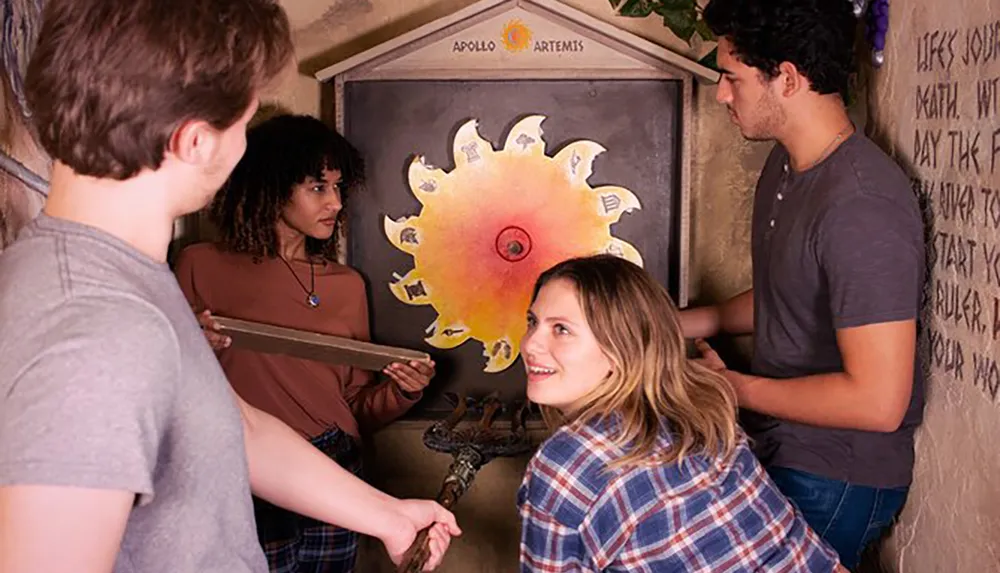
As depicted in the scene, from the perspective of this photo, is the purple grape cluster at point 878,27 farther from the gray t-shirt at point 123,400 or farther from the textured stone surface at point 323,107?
the gray t-shirt at point 123,400

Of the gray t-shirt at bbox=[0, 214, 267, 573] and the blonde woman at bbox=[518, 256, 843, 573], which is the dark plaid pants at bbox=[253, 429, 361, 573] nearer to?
the blonde woman at bbox=[518, 256, 843, 573]

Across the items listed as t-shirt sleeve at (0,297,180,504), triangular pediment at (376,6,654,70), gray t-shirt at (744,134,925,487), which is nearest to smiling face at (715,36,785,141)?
gray t-shirt at (744,134,925,487)

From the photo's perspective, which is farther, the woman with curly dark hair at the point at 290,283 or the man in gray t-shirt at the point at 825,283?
the woman with curly dark hair at the point at 290,283

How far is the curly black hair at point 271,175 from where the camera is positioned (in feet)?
8.54

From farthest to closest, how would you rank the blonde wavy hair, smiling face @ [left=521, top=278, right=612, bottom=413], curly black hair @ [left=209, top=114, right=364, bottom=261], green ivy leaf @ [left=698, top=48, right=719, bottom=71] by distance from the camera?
green ivy leaf @ [left=698, top=48, right=719, bottom=71]
curly black hair @ [left=209, top=114, right=364, bottom=261]
smiling face @ [left=521, top=278, right=612, bottom=413]
the blonde wavy hair

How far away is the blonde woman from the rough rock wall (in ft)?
0.85

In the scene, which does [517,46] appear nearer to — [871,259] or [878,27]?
[878,27]

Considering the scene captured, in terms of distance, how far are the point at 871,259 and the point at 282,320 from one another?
1.32m

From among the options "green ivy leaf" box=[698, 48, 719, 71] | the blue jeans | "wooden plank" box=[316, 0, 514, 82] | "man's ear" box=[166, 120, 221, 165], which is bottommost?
the blue jeans

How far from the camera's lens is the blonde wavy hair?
187 centimetres

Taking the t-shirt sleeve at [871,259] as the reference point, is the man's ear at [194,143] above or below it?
above

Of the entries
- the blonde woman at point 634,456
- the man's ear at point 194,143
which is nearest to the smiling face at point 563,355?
the blonde woman at point 634,456

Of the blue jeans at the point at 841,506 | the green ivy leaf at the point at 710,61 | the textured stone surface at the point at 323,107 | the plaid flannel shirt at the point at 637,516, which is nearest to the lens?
the plaid flannel shirt at the point at 637,516

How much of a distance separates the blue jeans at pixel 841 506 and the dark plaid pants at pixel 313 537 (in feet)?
3.29
